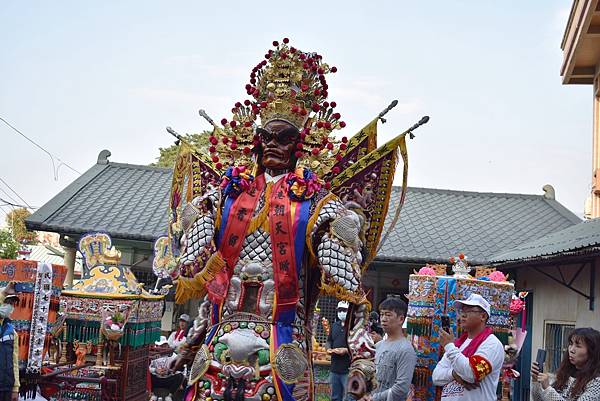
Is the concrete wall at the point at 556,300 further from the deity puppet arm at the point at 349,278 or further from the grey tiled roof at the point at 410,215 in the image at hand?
the deity puppet arm at the point at 349,278

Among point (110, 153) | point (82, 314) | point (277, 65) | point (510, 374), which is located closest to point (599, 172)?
point (510, 374)

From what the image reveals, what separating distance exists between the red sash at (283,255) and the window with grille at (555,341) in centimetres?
719

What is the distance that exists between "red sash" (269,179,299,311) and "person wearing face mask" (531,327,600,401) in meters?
1.57

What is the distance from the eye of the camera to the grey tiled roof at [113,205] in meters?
16.3

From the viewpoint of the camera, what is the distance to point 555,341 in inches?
469

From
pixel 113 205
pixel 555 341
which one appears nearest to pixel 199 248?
pixel 555 341

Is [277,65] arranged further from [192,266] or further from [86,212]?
[86,212]

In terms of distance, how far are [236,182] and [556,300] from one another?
800 cm

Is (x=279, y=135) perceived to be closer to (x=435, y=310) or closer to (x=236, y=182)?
(x=236, y=182)

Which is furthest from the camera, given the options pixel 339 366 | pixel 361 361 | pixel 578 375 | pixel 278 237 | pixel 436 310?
pixel 339 366

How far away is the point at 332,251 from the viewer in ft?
16.1

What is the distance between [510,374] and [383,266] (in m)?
8.86

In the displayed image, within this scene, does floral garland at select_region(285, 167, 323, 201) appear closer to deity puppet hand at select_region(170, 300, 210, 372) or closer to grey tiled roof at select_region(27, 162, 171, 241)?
deity puppet hand at select_region(170, 300, 210, 372)

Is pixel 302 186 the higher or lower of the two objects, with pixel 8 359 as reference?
higher
